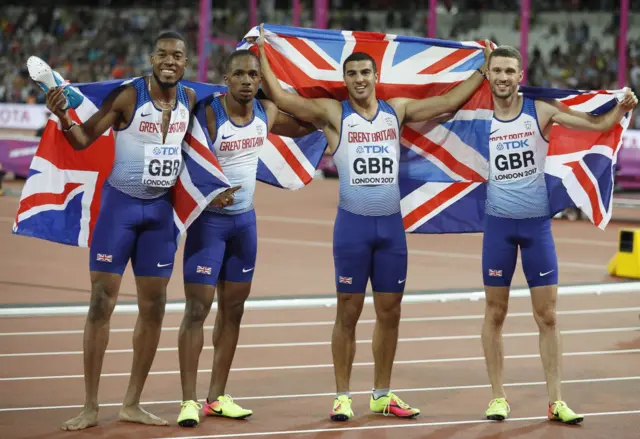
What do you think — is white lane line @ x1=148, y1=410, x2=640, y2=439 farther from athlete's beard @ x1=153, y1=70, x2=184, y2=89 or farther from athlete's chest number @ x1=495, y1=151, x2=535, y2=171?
athlete's beard @ x1=153, y1=70, x2=184, y2=89

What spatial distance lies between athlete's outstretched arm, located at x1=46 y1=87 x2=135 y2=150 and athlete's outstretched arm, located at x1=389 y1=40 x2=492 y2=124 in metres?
1.82

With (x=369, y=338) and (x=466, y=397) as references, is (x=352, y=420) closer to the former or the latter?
(x=466, y=397)

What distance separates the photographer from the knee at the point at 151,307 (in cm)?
737

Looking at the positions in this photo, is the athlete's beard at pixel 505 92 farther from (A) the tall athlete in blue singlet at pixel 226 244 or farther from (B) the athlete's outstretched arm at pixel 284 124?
(A) the tall athlete in blue singlet at pixel 226 244

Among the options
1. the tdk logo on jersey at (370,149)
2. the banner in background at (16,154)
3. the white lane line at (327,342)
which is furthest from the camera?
the banner in background at (16,154)

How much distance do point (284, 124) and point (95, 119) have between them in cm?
130

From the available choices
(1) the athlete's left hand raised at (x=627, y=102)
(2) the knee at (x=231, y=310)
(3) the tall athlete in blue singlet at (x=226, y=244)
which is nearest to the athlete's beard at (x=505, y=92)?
(1) the athlete's left hand raised at (x=627, y=102)

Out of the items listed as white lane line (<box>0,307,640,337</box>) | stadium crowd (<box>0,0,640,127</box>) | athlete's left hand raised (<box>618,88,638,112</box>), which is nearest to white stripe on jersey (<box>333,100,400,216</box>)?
athlete's left hand raised (<box>618,88,638,112</box>)

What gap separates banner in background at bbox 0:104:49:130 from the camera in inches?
1246

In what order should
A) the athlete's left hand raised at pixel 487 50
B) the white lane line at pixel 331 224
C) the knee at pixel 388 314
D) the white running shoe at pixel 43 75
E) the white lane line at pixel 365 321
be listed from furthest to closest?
the white lane line at pixel 331 224 < the white lane line at pixel 365 321 < the athlete's left hand raised at pixel 487 50 < the knee at pixel 388 314 < the white running shoe at pixel 43 75

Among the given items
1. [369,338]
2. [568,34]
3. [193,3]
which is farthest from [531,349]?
[193,3]

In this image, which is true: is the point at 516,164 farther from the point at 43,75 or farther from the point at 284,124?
the point at 43,75

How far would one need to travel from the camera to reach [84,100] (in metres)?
7.66

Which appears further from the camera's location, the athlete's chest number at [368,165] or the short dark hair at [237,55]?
the athlete's chest number at [368,165]
